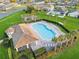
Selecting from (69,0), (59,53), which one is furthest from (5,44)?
(69,0)

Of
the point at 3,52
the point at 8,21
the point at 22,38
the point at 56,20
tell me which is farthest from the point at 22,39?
the point at 56,20

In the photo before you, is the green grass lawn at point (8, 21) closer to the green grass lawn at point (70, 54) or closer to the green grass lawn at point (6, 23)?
the green grass lawn at point (6, 23)

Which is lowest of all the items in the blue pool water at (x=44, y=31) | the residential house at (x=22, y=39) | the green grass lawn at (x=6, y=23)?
the green grass lawn at (x=6, y=23)

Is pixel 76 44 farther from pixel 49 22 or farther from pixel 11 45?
pixel 49 22

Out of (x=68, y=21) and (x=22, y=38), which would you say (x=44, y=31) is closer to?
(x=22, y=38)

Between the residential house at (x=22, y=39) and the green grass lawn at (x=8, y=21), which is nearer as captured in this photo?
the residential house at (x=22, y=39)

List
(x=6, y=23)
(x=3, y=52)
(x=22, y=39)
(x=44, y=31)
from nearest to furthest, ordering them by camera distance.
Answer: (x=3, y=52) → (x=22, y=39) → (x=44, y=31) → (x=6, y=23)

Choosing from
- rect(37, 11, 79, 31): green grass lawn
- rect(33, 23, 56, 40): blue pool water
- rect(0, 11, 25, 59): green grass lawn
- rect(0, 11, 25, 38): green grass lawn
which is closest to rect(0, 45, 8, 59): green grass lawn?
→ rect(0, 11, 25, 59): green grass lawn

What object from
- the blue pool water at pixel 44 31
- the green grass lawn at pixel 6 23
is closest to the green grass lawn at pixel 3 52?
the green grass lawn at pixel 6 23

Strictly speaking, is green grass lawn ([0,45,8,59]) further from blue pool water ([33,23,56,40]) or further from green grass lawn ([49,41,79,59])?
blue pool water ([33,23,56,40])

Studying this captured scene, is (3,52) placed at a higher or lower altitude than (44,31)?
lower
